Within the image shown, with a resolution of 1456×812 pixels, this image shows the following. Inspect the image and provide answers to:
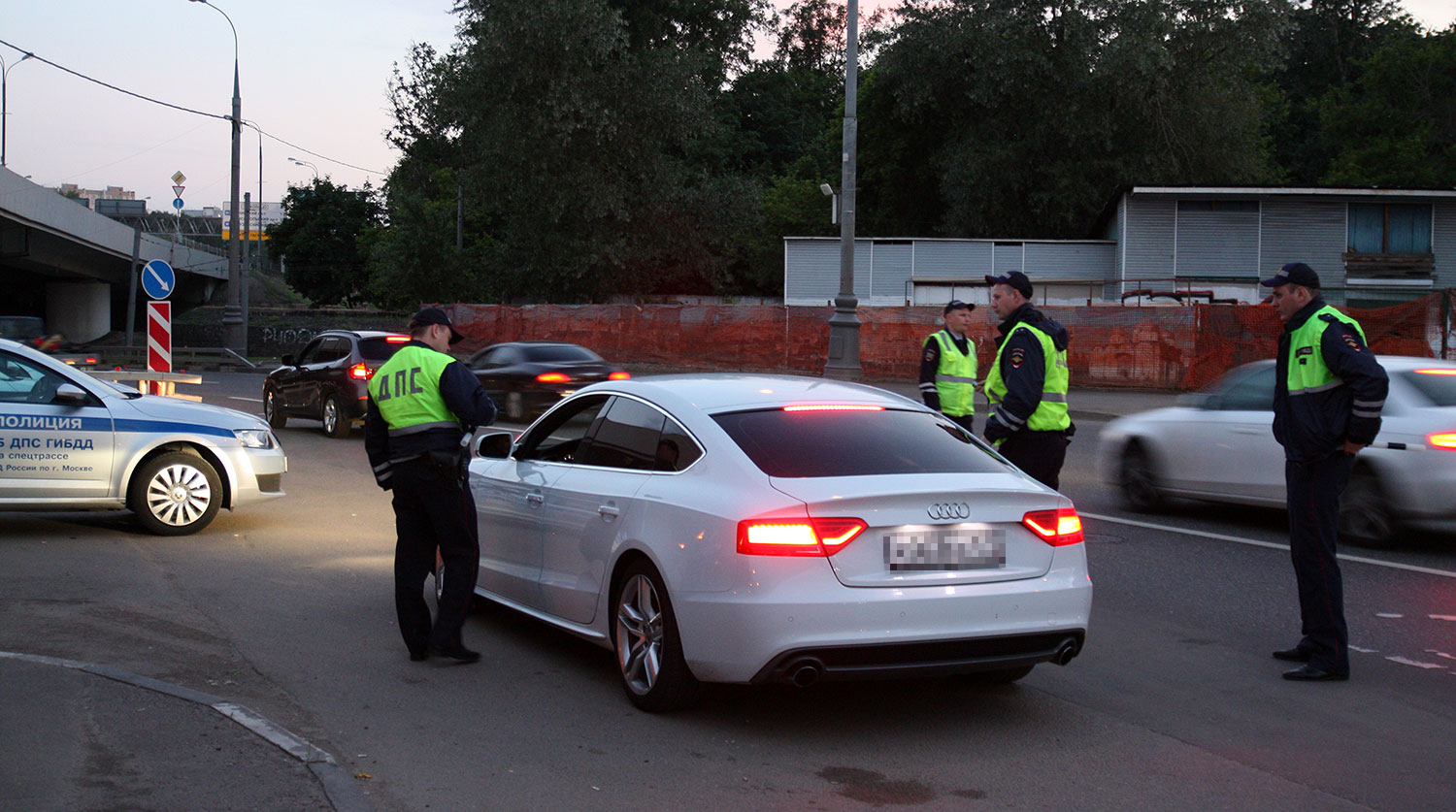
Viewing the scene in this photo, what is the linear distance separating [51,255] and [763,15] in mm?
30123

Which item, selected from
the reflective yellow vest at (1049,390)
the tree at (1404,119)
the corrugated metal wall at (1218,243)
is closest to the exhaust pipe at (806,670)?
the reflective yellow vest at (1049,390)

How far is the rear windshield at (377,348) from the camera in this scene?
61.2 feet

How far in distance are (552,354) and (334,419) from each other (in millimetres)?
3501

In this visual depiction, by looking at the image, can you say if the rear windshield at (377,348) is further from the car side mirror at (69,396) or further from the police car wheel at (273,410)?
the car side mirror at (69,396)

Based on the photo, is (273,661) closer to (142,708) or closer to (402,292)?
(142,708)

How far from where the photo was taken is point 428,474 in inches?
247

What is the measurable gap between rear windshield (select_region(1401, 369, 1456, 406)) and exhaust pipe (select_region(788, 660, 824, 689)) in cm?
664

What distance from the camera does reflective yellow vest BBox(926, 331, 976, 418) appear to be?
414 inches

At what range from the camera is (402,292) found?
62.8 meters

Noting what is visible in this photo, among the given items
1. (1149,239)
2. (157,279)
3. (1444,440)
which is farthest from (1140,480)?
(1149,239)

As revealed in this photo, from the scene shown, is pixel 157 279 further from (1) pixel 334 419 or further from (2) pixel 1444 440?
(2) pixel 1444 440

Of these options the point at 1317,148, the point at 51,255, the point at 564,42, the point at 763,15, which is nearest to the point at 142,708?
the point at 564,42

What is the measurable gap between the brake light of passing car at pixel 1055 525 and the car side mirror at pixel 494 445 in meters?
2.81

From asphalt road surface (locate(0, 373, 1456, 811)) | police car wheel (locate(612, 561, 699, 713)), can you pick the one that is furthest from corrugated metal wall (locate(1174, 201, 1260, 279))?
police car wheel (locate(612, 561, 699, 713))
